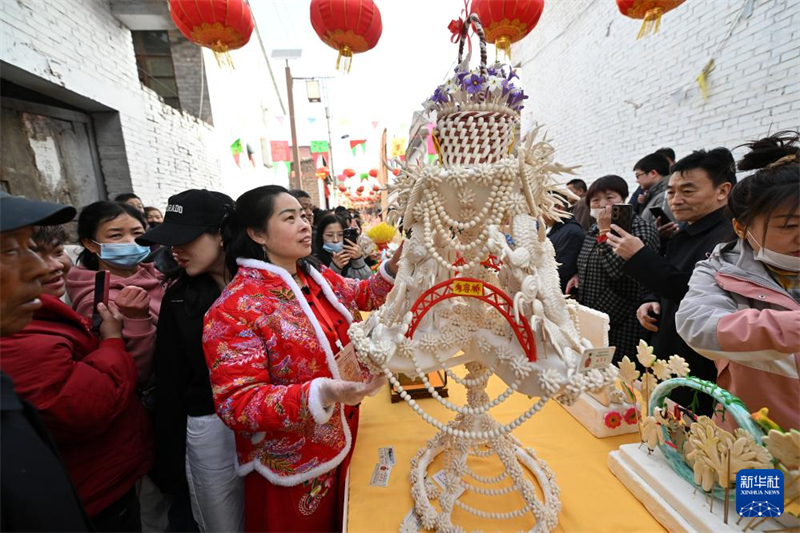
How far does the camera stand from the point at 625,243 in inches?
68.5

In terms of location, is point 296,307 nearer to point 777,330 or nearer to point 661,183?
point 777,330

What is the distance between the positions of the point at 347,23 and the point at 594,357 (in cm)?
321

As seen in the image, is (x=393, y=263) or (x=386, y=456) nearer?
(x=386, y=456)

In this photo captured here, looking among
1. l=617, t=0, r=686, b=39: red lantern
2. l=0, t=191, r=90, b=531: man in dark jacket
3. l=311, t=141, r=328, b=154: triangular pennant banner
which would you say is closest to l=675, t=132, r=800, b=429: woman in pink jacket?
l=0, t=191, r=90, b=531: man in dark jacket

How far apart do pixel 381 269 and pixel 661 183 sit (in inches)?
111

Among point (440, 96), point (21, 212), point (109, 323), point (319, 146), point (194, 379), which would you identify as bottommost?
point (194, 379)

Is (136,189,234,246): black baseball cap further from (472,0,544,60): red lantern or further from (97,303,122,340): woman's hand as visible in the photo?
(472,0,544,60): red lantern

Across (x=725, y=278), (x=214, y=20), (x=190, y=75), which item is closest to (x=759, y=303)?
(x=725, y=278)

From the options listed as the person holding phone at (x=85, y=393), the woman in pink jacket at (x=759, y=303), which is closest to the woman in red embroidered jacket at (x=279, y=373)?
the person holding phone at (x=85, y=393)

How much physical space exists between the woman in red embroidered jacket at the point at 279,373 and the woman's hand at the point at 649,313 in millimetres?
1664

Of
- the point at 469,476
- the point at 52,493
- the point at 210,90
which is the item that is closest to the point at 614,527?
the point at 469,476

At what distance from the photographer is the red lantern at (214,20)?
9.13ft

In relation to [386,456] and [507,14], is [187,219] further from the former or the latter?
[507,14]

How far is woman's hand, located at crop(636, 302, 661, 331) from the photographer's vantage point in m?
1.85
